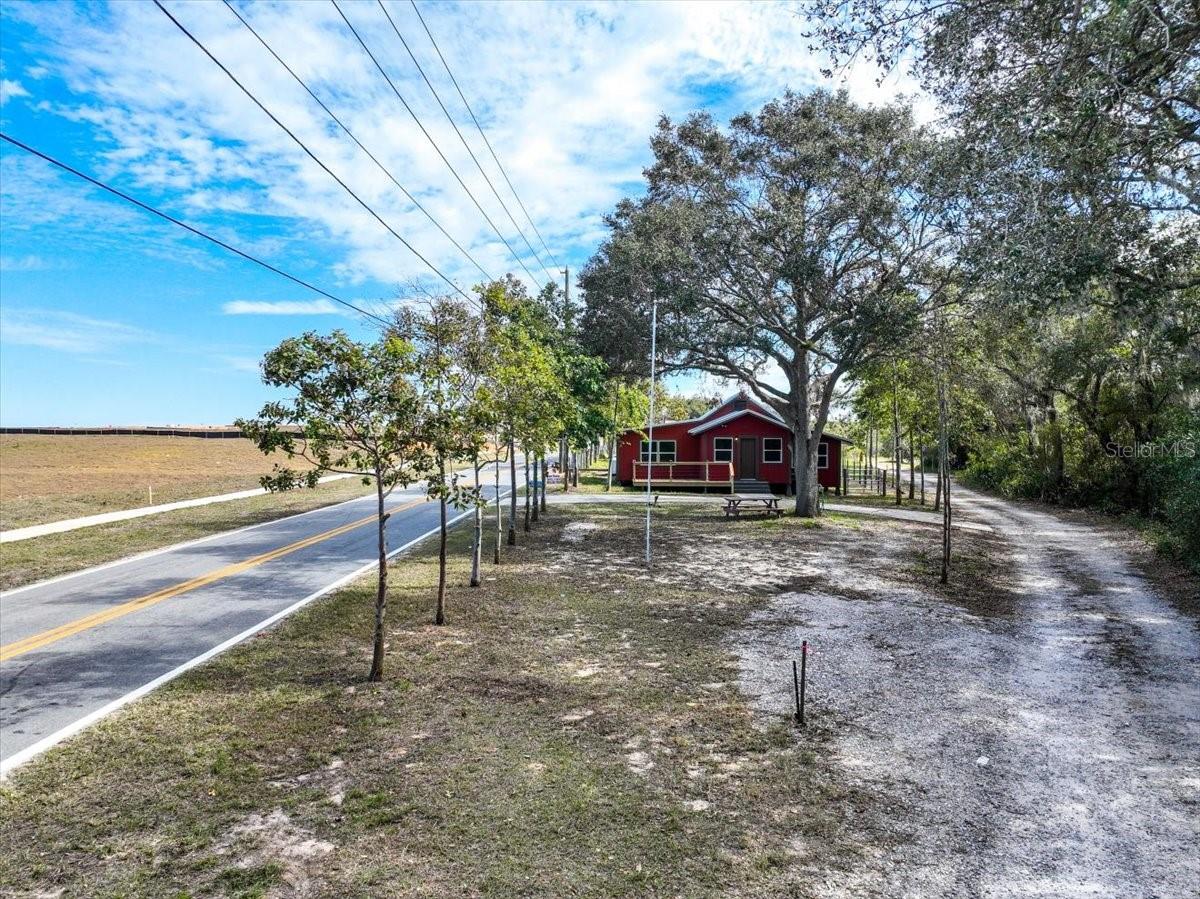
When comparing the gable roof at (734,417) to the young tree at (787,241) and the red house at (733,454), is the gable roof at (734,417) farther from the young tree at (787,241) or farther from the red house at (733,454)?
the young tree at (787,241)

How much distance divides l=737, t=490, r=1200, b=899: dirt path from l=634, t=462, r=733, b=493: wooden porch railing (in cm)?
2197

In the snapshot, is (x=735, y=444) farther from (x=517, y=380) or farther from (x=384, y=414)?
(x=384, y=414)

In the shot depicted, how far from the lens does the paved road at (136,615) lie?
24.7 ft

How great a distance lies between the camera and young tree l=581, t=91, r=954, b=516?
1950 centimetres

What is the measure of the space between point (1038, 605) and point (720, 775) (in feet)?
33.0

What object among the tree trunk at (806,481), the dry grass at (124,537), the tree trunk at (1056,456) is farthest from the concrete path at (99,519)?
the tree trunk at (1056,456)

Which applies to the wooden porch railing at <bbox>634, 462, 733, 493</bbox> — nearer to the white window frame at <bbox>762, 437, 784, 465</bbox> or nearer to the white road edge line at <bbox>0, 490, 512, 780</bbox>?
the white window frame at <bbox>762, 437, 784, 465</bbox>

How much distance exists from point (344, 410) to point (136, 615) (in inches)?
236

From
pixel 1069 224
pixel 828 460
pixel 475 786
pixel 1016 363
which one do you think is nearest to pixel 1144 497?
pixel 1016 363

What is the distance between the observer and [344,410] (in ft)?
25.6

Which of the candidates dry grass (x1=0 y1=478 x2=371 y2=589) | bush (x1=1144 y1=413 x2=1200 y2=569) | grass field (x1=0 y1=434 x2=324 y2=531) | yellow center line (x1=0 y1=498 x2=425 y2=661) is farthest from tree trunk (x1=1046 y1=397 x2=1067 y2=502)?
grass field (x1=0 y1=434 x2=324 y2=531)

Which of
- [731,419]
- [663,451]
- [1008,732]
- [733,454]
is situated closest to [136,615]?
[1008,732]

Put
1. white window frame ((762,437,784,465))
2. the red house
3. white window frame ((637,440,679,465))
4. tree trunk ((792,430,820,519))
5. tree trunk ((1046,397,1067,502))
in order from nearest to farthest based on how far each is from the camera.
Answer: tree trunk ((792,430,820,519)) → tree trunk ((1046,397,1067,502)) → the red house → white window frame ((762,437,784,465)) → white window frame ((637,440,679,465))

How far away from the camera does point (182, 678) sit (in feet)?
26.7
